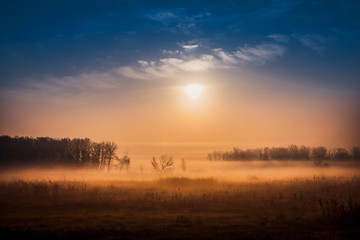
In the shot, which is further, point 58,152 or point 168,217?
point 58,152

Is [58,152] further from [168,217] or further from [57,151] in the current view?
[168,217]

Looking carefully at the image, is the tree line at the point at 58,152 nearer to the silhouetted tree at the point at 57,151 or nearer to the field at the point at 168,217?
the silhouetted tree at the point at 57,151

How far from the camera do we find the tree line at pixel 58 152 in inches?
4742

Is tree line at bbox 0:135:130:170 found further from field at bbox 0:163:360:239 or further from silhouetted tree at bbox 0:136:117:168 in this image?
field at bbox 0:163:360:239

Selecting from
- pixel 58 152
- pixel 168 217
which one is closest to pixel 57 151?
pixel 58 152

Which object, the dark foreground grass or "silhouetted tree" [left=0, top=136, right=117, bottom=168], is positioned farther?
"silhouetted tree" [left=0, top=136, right=117, bottom=168]

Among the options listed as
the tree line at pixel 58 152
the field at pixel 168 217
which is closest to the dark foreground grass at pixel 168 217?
the field at pixel 168 217

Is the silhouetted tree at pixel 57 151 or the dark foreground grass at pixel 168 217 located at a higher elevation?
the silhouetted tree at pixel 57 151

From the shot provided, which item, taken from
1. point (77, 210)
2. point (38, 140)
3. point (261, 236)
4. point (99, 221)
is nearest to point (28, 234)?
point (99, 221)

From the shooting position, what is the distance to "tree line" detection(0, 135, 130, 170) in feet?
395

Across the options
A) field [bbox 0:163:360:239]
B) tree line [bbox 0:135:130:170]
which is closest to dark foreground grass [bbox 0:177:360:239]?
field [bbox 0:163:360:239]

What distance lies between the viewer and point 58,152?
126m

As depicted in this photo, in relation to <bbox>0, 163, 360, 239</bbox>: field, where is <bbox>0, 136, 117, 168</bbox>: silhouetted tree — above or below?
above

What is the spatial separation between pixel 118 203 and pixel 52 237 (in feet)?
45.0
